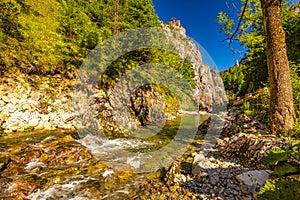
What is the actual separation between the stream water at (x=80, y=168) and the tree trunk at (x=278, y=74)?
3930 mm

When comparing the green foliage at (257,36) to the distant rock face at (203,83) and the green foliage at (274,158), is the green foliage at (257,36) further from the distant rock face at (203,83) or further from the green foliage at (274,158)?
the distant rock face at (203,83)

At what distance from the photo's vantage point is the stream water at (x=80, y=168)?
4914 millimetres

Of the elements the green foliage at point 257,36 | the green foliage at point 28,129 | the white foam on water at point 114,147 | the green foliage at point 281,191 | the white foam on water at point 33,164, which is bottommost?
the white foam on water at point 33,164

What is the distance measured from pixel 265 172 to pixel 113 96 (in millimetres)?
13276

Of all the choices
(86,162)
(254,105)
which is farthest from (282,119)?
(86,162)

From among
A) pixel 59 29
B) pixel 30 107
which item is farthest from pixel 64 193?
pixel 59 29

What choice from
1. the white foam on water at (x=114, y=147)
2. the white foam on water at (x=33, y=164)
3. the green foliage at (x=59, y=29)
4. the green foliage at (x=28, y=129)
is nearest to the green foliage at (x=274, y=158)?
the white foam on water at (x=114, y=147)

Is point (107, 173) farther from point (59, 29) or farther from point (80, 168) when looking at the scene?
point (59, 29)

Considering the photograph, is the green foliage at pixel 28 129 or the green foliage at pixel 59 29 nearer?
the green foliage at pixel 28 129

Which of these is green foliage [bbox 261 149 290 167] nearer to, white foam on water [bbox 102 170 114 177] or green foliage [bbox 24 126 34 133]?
white foam on water [bbox 102 170 114 177]

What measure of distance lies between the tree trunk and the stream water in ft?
12.9

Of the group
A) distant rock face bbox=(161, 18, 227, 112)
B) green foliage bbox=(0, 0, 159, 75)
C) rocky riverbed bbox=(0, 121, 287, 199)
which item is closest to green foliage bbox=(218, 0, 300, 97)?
rocky riverbed bbox=(0, 121, 287, 199)

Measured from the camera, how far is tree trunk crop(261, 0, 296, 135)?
229 inches

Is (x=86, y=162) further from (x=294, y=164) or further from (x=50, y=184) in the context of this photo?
(x=294, y=164)
